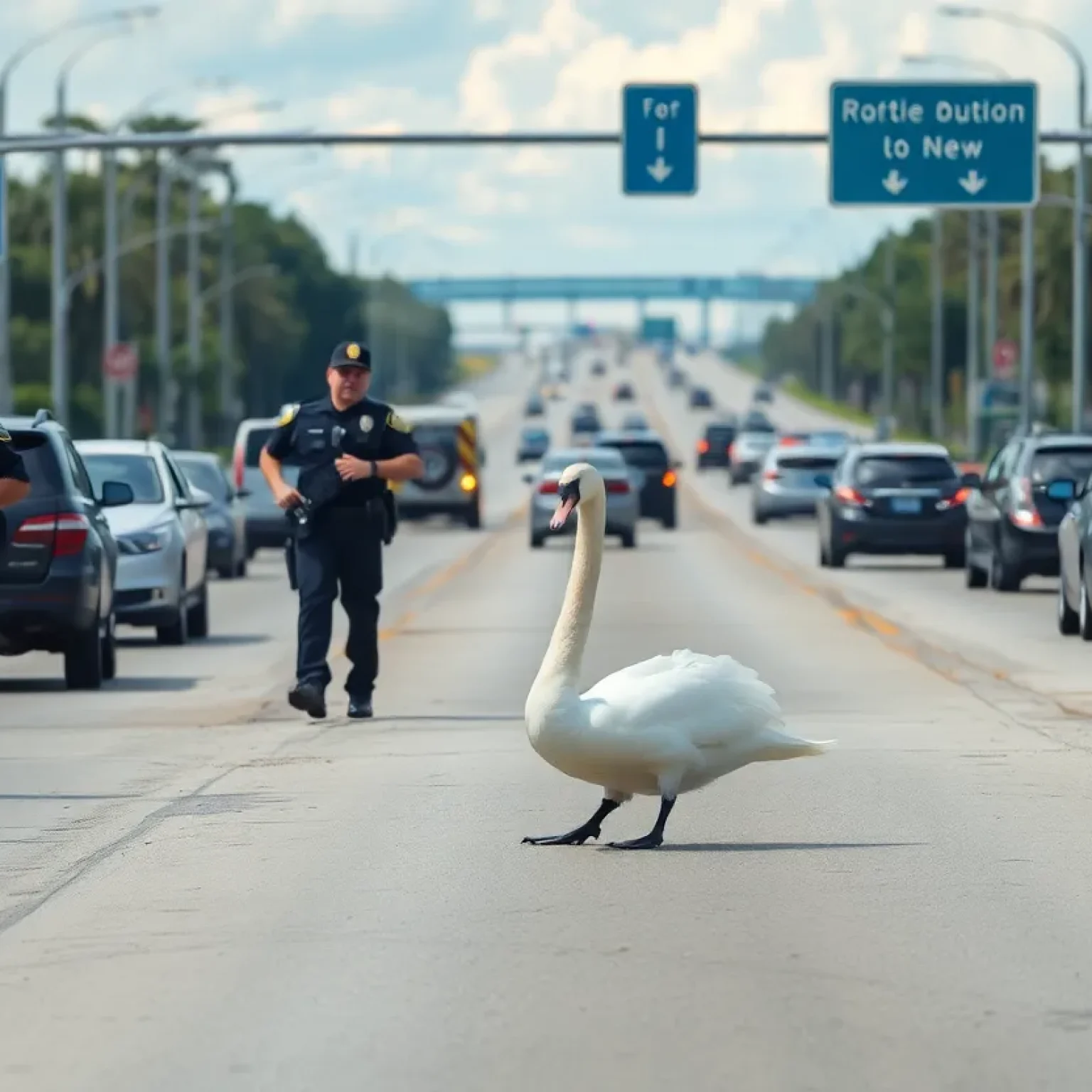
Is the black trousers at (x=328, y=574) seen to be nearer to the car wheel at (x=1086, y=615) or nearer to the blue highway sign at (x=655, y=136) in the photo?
the car wheel at (x=1086, y=615)

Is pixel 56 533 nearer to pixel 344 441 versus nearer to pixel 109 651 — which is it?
pixel 109 651

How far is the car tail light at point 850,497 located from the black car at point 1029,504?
6.32 metres

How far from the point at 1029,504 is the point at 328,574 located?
15.4 m

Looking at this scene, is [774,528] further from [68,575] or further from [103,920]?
[103,920]

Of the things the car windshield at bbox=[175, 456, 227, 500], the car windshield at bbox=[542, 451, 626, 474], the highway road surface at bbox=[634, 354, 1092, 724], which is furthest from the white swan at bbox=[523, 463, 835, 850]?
the car windshield at bbox=[542, 451, 626, 474]

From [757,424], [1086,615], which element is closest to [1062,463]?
[1086,615]

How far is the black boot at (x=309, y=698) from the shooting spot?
16281mm

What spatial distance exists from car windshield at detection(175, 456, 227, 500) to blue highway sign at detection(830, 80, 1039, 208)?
8.25 meters

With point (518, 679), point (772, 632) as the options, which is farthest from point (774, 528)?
point (518, 679)

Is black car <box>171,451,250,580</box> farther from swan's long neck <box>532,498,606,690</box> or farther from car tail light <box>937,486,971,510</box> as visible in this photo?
swan's long neck <box>532,498,606,690</box>

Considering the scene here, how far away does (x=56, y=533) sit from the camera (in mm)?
19297

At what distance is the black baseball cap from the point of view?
16.0m

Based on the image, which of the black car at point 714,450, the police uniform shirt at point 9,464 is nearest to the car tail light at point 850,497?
the police uniform shirt at point 9,464

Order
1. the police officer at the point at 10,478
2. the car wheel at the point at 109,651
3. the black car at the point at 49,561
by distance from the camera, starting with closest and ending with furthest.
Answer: the police officer at the point at 10,478, the black car at the point at 49,561, the car wheel at the point at 109,651
